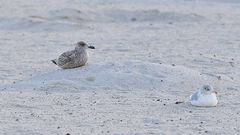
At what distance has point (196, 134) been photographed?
7.63 metres

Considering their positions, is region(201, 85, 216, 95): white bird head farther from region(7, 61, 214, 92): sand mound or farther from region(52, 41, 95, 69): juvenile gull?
region(52, 41, 95, 69): juvenile gull

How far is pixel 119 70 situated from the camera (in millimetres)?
10648

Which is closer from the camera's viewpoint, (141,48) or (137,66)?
(137,66)

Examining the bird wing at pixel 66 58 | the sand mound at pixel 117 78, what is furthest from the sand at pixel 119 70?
the bird wing at pixel 66 58

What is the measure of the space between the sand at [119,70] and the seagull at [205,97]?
113mm

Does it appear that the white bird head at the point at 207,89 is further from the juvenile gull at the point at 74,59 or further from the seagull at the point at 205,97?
A: the juvenile gull at the point at 74,59

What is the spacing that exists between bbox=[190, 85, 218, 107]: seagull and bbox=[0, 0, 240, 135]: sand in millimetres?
113

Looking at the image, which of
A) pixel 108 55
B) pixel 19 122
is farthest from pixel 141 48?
pixel 19 122

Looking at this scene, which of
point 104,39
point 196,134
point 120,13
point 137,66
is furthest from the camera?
point 120,13

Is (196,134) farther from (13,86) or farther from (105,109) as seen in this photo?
(13,86)

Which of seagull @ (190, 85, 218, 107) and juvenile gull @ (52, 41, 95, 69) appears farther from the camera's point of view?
juvenile gull @ (52, 41, 95, 69)

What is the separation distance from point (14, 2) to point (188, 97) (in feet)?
39.9

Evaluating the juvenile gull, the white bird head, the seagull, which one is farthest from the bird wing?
the white bird head

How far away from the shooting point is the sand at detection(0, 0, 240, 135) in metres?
8.20
